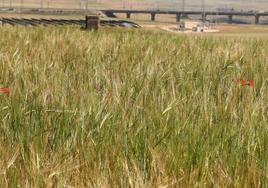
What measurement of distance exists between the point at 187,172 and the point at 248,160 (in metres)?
0.30

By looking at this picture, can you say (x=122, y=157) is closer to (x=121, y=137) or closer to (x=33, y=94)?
(x=121, y=137)

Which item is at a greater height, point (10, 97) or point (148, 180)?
point (10, 97)

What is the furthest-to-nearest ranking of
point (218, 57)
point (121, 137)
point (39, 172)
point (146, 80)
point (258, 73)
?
point (218, 57) < point (258, 73) < point (146, 80) < point (121, 137) < point (39, 172)

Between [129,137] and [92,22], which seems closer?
[129,137]

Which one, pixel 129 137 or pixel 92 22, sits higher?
pixel 92 22

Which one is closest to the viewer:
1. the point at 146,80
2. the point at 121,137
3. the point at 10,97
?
the point at 121,137

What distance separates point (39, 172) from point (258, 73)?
3.02 metres

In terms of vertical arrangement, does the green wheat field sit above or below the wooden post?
below

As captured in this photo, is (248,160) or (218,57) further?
(218,57)

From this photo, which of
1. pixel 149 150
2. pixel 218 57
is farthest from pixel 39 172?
pixel 218 57

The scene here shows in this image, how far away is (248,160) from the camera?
2.21 m

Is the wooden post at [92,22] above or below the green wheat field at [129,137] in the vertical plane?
above

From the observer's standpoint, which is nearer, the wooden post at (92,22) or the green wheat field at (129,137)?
the green wheat field at (129,137)

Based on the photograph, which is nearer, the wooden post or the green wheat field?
the green wheat field
